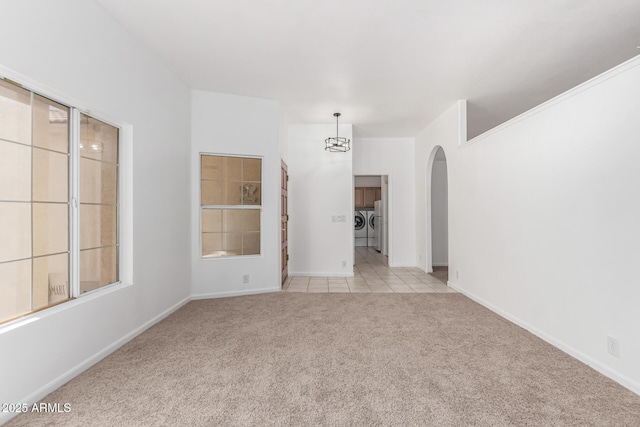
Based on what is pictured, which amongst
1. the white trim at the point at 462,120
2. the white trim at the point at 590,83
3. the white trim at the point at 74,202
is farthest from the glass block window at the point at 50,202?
the white trim at the point at 462,120

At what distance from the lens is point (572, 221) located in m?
2.37

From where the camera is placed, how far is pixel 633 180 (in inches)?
75.4

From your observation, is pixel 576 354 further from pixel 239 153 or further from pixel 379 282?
pixel 239 153

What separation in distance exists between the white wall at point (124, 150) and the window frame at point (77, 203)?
3cm

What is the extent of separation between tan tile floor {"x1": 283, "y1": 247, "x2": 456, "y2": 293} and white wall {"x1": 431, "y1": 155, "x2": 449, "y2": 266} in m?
0.52

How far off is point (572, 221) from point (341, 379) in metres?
2.15

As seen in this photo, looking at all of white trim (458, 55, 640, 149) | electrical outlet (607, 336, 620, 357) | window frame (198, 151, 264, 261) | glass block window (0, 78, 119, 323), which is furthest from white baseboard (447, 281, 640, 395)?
glass block window (0, 78, 119, 323)

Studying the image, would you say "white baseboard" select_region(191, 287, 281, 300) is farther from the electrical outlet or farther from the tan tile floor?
the electrical outlet

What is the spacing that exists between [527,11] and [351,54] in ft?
4.73

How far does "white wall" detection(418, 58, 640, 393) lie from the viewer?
6.44ft

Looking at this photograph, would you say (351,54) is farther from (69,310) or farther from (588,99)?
(69,310)

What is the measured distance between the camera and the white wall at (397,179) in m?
6.26

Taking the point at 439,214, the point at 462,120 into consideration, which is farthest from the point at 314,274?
the point at 462,120

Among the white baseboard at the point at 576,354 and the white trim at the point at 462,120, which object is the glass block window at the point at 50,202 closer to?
the white baseboard at the point at 576,354
